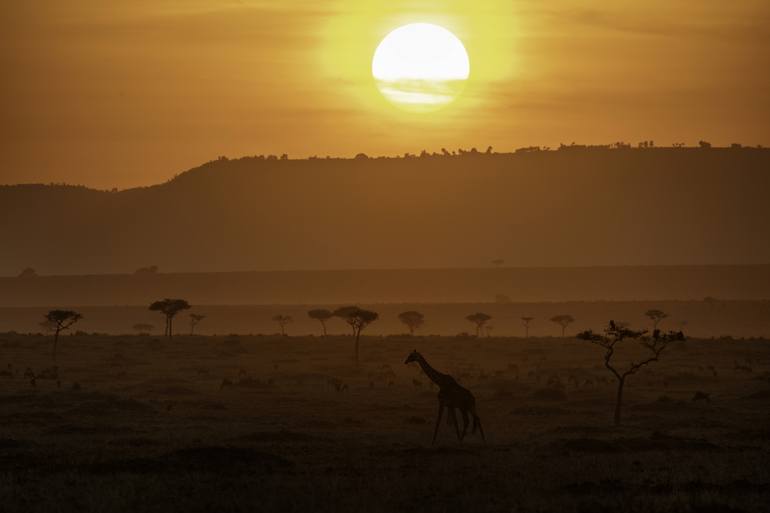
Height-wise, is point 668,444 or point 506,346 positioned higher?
point 506,346

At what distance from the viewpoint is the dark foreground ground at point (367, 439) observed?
77.5ft

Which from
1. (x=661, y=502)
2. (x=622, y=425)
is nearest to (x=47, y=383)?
(x=622, y=425)

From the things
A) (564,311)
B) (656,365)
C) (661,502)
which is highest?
(564,311)

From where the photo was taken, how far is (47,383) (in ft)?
181

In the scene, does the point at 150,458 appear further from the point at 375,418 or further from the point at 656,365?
the point at 656,365

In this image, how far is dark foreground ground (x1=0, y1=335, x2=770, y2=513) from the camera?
77.5ft

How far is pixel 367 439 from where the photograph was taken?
115 feet

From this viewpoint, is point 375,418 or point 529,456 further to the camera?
point 375,418

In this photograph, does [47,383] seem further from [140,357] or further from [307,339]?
[307,339]

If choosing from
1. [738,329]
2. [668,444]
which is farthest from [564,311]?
[668,444]

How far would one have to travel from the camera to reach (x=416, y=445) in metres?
33.2

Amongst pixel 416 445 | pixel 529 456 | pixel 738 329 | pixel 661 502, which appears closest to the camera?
pixel 661 502

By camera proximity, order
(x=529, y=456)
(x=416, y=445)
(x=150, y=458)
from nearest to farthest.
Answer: (x=150, y=458) → (x=529, y=456) → (x=416, y=445)

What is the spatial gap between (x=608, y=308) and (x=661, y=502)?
158459 mm
